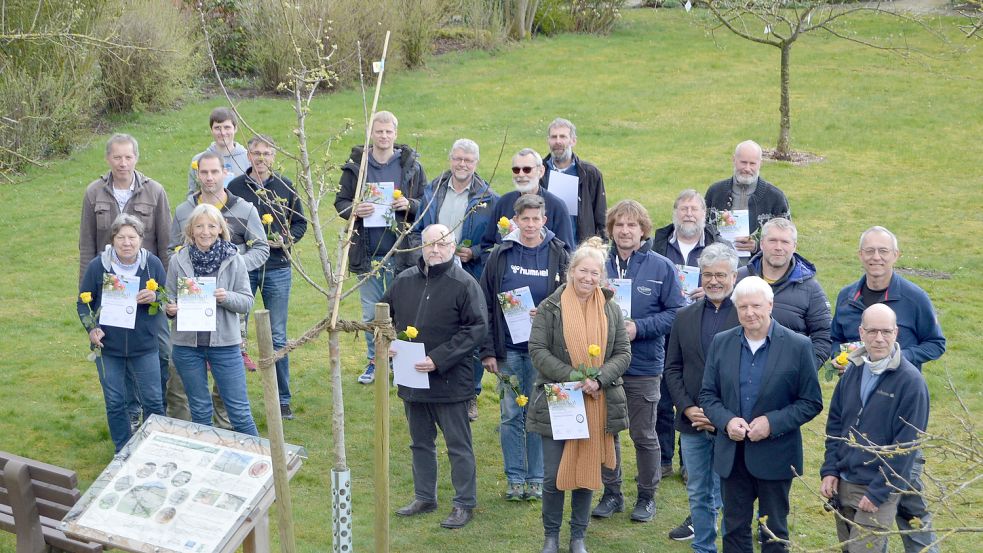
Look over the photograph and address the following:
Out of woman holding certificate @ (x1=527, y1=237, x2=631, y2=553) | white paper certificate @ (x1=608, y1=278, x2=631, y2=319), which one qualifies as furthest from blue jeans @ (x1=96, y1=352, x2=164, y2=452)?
white paper certificate @ (x1=608, y1=278, x2=631, y2=319)

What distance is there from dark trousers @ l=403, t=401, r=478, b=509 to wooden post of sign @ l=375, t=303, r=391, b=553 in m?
2.66

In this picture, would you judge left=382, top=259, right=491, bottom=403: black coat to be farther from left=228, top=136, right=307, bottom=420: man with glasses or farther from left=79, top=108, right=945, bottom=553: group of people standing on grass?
left=228, top=136, right=307, bottom=420: man with glasses

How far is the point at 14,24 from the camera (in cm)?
1518

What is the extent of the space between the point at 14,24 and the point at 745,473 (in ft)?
41.8

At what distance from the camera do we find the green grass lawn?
326 inches

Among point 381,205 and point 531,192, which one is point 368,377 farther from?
point 531,192

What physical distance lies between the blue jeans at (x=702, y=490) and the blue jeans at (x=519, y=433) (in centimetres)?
129

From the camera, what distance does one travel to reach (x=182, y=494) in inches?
228

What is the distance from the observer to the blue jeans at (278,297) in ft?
30.8

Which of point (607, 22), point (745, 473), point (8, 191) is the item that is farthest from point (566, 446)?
point (607, 22)

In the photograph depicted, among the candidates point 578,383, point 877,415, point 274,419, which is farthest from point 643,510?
point 274,419

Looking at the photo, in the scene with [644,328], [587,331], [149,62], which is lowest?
[644,328]

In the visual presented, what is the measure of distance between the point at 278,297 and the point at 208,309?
1573mm

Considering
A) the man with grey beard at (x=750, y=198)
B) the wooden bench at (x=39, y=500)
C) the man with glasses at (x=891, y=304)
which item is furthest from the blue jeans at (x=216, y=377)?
the man with glasses at (x=891, y=304)
